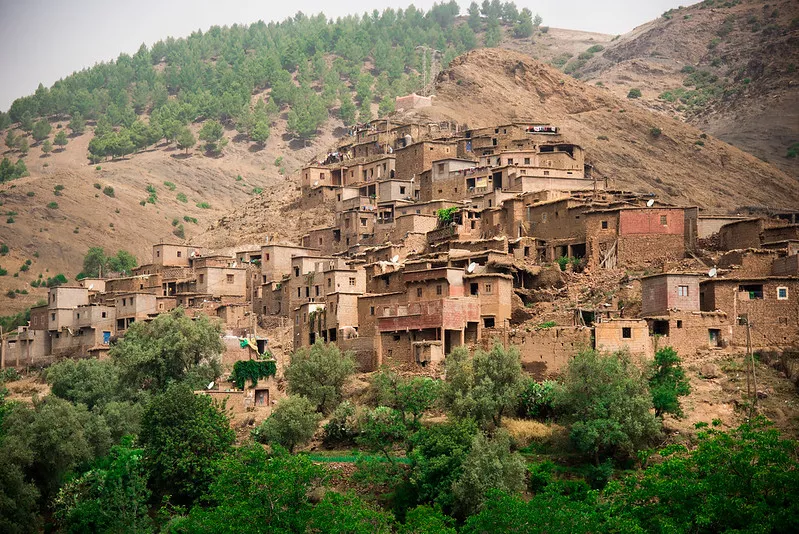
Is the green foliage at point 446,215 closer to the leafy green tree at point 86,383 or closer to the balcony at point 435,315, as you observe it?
the balcony at point 435,315

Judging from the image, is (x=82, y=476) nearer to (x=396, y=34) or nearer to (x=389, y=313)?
(x=389, y=313)

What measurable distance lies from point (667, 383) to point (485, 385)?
18.5 ft

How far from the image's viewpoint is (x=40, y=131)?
452 feet

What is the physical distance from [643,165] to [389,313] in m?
32.2

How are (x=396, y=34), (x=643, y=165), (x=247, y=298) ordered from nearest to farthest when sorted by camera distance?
(x=247, y=298) → (x=643, y=165) → (x=396, y=34)

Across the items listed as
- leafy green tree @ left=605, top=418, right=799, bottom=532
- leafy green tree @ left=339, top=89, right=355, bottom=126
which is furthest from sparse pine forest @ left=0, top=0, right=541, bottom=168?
leafy green tree @ left=605, top=418, right=799, bottom=532

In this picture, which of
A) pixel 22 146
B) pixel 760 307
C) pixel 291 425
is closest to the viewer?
pixel 291 425

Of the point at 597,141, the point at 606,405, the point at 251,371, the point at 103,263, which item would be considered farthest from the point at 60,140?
the point at 606,405

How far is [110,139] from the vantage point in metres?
124

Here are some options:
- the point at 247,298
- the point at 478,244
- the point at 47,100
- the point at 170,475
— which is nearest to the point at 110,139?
the point at 47,100

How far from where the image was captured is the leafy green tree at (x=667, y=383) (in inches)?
1585

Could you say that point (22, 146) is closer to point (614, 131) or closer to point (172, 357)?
point (614, 131)

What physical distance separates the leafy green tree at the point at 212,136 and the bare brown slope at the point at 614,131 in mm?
35761

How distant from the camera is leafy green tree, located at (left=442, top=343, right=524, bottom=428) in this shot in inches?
1614
